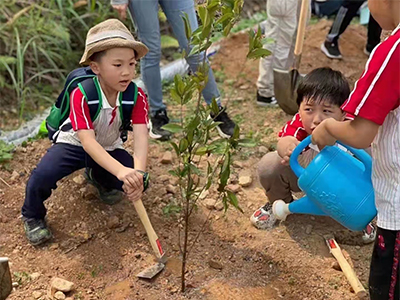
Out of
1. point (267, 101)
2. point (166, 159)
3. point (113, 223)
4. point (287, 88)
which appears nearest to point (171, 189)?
point (166, 159)

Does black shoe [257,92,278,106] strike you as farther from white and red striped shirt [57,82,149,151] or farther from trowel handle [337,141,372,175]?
trowel handle [337,141,372,175]

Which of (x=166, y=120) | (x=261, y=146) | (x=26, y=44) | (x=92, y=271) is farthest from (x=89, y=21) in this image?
(x=92, y=271)

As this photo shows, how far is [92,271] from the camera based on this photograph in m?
2.52

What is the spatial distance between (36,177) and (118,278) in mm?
618

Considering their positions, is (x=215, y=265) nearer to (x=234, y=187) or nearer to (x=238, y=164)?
(x=234, y=187)

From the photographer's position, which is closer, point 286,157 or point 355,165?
point 355,165

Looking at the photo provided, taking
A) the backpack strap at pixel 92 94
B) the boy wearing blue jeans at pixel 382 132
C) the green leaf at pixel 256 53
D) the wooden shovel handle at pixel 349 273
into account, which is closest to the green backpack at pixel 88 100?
the backpack strap at pixel 92 94

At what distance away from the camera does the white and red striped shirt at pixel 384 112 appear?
5.30 ft

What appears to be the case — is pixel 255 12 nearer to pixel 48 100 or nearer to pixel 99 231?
pixel 48 100

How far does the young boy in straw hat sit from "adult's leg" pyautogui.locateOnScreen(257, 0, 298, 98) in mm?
1557

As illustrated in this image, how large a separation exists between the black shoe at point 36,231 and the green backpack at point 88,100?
41 cm

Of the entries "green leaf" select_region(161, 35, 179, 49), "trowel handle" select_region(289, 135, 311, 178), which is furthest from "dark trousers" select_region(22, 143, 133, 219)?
"green leaf" select_region(161, 35, 179, 49)

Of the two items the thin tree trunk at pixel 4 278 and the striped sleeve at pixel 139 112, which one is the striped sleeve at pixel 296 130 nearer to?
the striped sleeve at pixel 139 112

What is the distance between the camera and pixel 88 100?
2.53 meters
